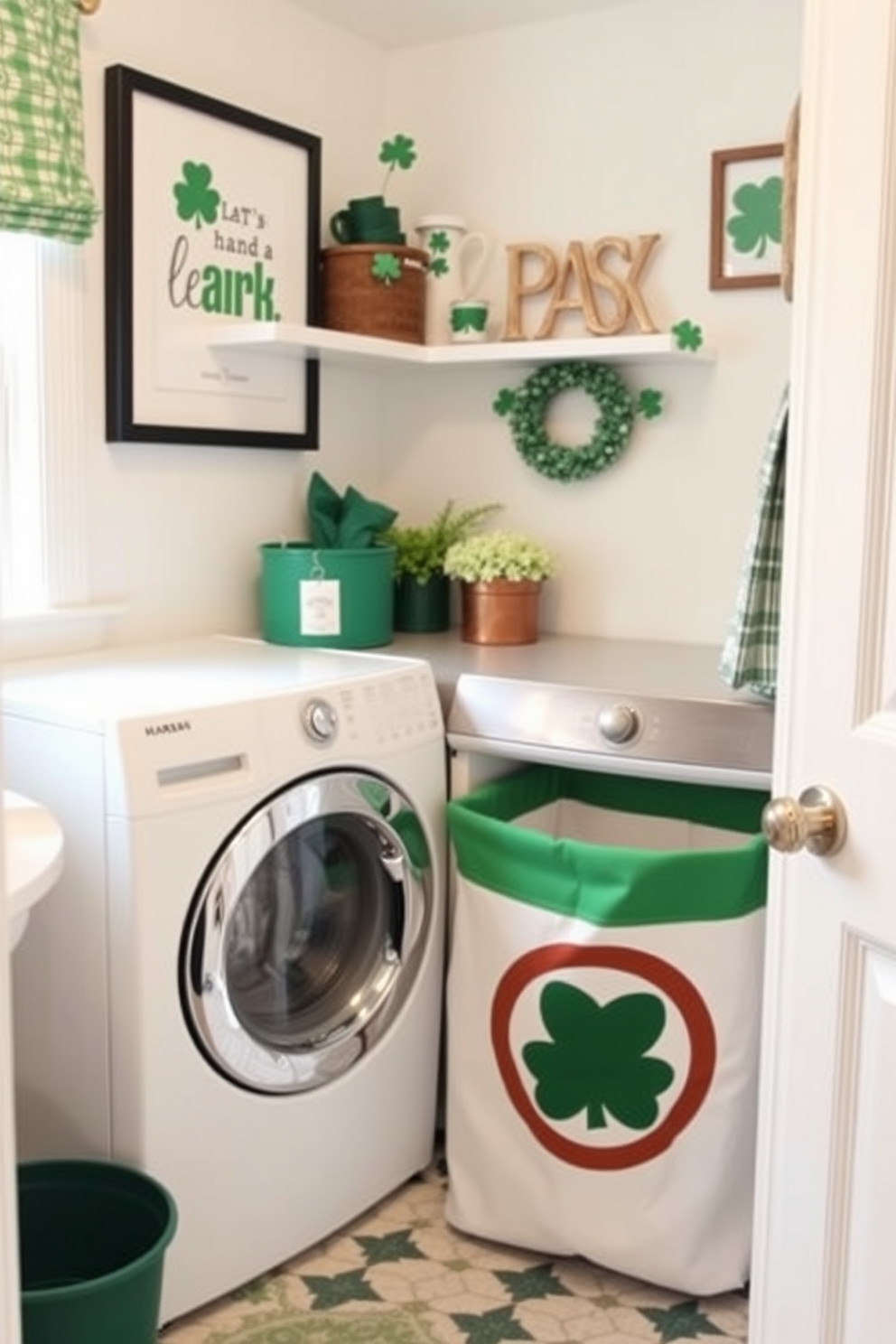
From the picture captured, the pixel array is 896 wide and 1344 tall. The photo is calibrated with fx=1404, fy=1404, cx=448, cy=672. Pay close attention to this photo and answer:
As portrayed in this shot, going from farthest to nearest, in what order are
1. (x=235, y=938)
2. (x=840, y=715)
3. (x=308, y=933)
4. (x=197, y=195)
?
(x=197, y=195) < (x=308, y=933) < (x=235, y=938) < (x=840, y=715)

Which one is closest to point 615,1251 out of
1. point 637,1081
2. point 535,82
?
point 637,1081

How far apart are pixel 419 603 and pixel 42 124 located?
116 cm

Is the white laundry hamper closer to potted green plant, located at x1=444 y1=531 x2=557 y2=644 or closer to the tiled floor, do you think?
the tiled floor

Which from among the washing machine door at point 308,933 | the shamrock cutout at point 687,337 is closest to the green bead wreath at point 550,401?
the shamrock cutout at point 687,337

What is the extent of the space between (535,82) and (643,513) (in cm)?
90

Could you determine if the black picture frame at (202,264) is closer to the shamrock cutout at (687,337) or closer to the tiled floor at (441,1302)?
the shamrock cutout at (687,337)

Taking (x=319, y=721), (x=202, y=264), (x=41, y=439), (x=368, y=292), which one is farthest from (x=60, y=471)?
(x=368, y=292)

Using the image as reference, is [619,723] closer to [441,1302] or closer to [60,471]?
[441,1302]

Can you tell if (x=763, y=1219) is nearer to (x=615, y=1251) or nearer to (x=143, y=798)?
(x=615, y=1251)

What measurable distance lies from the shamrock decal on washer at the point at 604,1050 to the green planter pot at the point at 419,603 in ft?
2.94

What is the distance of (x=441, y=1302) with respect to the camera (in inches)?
83.1

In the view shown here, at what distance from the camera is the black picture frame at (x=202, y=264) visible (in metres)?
2.40

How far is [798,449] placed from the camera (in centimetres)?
134

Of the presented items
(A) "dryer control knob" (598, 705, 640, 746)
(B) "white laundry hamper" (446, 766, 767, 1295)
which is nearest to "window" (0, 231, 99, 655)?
(B) "white laundry hamper" (446, 766, 767, 1295)
